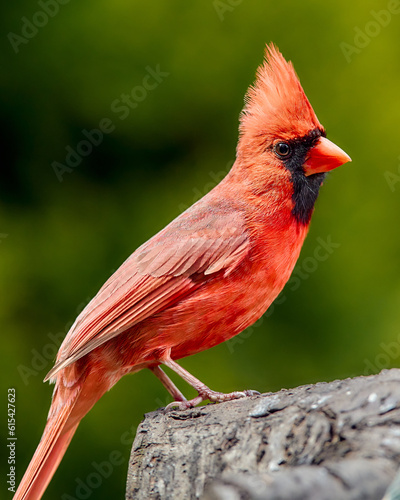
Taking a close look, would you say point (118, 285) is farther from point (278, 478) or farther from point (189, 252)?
point (278, 478)

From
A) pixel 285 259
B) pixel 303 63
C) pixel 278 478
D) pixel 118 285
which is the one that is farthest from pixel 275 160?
pixel 278 478

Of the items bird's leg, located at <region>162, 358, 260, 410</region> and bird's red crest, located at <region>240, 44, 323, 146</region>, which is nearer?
bird's leg, located at <region>162, 358, 260, 410</region>

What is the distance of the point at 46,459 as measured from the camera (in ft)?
9.32

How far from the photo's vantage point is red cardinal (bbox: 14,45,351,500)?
108 inches

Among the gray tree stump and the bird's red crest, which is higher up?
the bird's red crest

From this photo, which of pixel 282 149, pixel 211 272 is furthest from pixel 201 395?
pixel 282 149

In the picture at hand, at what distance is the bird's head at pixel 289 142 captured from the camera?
Result: 294 centimetres

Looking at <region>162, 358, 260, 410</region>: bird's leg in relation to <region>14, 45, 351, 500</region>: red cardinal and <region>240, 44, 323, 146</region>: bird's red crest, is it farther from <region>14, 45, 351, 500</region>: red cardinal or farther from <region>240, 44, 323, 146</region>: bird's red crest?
<region>240, 44, 323, 146</region>: bird's red crest

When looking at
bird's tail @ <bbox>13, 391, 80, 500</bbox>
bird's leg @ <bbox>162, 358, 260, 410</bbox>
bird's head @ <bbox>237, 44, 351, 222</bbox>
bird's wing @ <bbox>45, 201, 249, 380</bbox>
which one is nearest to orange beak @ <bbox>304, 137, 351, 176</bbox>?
bird's head @ <bbox>237, 44, 351, 222</bbox>

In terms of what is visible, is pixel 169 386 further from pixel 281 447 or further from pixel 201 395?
pixel 281 447

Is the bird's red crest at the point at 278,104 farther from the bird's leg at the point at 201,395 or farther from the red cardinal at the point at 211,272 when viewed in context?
the bird's leg at the point at 201,395

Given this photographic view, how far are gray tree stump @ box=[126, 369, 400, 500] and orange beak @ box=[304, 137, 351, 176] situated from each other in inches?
42.9

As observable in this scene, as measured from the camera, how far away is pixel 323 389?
204 cm

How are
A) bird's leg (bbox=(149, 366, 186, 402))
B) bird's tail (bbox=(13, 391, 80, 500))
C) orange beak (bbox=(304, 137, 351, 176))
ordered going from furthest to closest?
bird's leg (bbox=(149, 366, 186, 402)) < orange beak (bbox=(304, 137, 351, 176)) < bird's tail (bbox=(13, 391, 80, 500))
